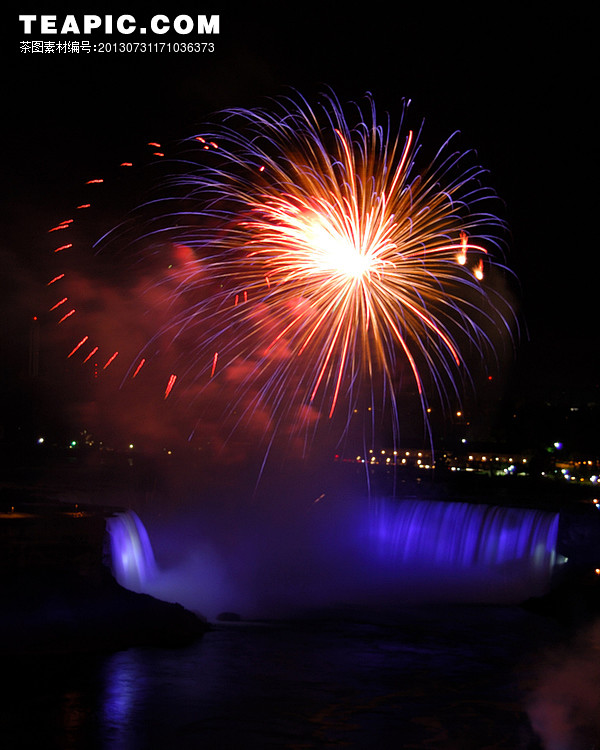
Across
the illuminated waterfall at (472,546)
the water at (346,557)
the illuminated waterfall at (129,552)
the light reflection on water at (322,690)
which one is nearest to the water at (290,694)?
the light reflection on water at (322,690)

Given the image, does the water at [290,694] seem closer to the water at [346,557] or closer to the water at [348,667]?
the water at [348,667]

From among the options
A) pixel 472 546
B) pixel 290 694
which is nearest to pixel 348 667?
pixel 290 694

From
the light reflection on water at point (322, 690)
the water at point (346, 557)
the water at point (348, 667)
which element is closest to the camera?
the light reflection on water at point (322, 690)

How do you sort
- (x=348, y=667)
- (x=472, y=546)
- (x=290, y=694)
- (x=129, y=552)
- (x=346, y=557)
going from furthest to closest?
(x=346, y=557) < (x=472, y=546) < (x=129, y=552) < (x=348, y=667) < (x=290, y=694)

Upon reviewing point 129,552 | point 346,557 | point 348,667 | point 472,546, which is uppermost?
point 129,552

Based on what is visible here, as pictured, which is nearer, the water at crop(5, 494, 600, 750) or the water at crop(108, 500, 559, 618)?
the water at crop(5, 494, 600, 750)

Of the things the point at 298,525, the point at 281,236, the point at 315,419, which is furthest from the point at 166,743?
the point at 315,419

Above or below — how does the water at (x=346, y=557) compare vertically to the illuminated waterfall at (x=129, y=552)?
below

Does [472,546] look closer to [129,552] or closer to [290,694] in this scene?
[129,552]

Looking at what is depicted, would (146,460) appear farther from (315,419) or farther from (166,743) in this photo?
(166,743)

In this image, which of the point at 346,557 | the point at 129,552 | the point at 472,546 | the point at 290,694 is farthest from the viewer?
the point at 346,557

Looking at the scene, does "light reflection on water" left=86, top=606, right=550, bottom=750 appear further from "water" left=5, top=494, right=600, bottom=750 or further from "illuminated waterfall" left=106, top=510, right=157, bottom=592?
"illuminated waterfall" left=106, top=510, right=157, bottom=592

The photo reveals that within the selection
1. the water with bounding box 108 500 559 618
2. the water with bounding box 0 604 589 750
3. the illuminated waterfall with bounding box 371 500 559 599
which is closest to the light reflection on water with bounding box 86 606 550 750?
the water with bounding box 0 604 589 750
